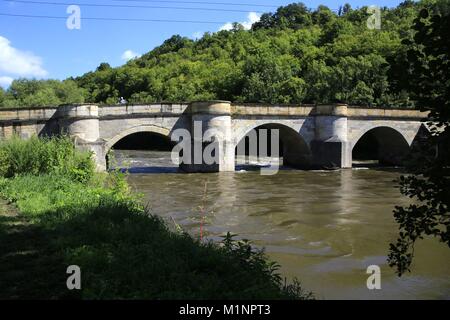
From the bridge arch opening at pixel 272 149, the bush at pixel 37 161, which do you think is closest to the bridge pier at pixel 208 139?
the bridge arch opening at pixel 272 149

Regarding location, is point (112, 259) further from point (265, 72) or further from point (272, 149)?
point (265, 72)

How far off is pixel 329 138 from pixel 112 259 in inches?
1074

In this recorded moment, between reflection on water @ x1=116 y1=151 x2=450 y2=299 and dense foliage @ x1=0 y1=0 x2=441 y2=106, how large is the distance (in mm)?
18084

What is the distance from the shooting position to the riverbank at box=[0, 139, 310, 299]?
5.05m

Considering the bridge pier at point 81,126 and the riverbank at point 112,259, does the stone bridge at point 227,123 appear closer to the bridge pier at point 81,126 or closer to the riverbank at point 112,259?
the bridge pier at point 81,126

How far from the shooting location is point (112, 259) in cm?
607

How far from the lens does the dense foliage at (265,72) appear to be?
49938 millimetres

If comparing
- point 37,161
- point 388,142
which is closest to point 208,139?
point 37,161

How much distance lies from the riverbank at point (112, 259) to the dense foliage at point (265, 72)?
103ft

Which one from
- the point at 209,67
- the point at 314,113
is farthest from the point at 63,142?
the point at 209,67

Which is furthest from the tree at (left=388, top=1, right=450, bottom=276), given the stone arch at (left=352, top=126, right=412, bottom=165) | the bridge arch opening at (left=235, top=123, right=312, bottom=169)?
the stone arch at (left=352, top=126, right=412, bottom=165)
